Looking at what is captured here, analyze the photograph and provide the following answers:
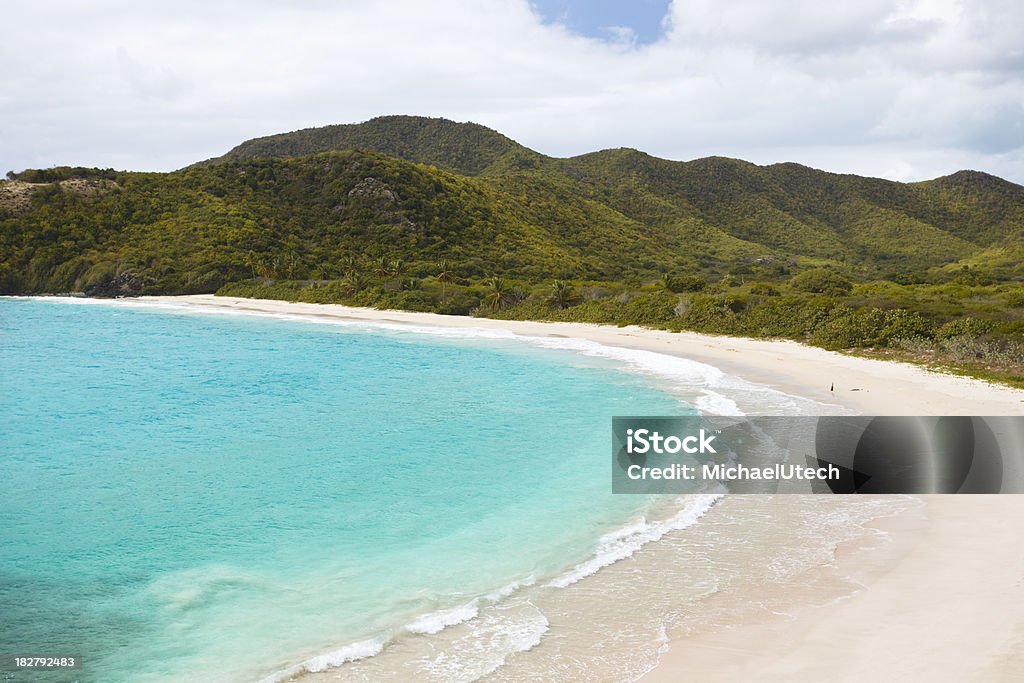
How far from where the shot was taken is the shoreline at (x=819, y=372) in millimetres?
17250

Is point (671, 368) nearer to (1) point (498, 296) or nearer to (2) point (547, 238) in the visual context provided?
(1) point (498, 296)

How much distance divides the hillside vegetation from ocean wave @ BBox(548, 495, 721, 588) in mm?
15405

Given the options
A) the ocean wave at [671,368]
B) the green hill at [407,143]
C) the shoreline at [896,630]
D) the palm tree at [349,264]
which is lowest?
the shoreline at [896,630]

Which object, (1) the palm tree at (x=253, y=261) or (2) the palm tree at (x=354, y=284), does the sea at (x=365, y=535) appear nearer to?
(2) the palm tree at (x=354, y=284)

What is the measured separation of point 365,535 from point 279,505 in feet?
6.91

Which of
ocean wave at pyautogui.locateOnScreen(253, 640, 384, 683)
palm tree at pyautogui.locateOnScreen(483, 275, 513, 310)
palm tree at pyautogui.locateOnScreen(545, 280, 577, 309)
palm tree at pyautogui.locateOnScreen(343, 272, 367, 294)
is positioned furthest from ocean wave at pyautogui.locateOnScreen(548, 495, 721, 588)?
palm tree at pyautogui.locateOnScreen(343, 272, 367, 294)

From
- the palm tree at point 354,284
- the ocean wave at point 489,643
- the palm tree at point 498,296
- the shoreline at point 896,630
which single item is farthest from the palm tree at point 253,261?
the shoreline at point 896,630

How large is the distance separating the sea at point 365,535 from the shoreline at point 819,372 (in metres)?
1.64

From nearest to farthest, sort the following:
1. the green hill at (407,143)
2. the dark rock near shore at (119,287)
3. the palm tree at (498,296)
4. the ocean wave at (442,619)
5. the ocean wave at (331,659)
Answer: the ocean wave at (331,659) < the ocean wave at (442,619) < the palm tree at (498,296) < the dark rock near shore at (119,287) < the green hill at (407,143)

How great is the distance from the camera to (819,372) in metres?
23.1

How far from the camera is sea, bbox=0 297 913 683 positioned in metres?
6.66

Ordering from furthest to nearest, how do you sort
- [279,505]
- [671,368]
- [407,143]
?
[407,143], [671,368], [279,505]

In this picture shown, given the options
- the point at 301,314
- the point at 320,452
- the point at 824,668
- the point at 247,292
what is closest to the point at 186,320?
the point at 301,314

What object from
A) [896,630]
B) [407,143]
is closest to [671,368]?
[896,630]
